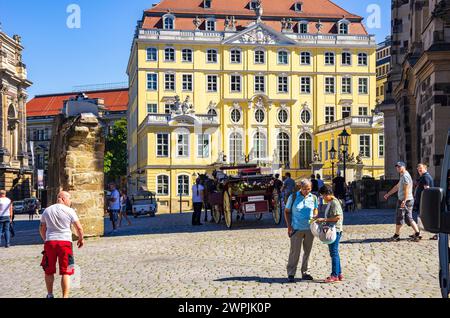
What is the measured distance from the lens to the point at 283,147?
7494 cm

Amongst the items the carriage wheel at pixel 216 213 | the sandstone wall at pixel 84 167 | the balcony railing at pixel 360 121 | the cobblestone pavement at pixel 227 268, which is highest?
the balcony railing at pixel 360 121

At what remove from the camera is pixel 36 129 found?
Result: 12462 cm

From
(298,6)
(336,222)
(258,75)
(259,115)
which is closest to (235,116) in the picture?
(259,115)

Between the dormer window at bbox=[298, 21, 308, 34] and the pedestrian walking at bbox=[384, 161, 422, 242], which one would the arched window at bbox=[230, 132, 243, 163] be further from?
the pedestrian walking at bbox=[384, 161, 422, 242]

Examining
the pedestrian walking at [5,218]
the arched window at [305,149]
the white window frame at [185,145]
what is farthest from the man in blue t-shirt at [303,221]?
the arched window at [305,149]

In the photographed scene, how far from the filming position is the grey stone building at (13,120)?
77688mm

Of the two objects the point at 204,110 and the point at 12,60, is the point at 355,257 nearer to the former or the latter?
the point at 204,110

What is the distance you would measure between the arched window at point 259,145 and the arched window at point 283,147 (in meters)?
1.43

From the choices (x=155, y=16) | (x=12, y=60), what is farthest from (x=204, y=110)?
(x=12, y=60)

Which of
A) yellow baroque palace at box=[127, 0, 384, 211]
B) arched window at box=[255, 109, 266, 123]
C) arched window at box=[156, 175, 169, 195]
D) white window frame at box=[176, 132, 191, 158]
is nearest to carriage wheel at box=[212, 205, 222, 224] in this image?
white window frame at box=[176, 132, 191, 158]

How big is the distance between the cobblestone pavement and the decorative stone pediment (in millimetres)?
56002

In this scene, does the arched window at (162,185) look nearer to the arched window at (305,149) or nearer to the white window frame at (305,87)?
the arched window at (305,149)
